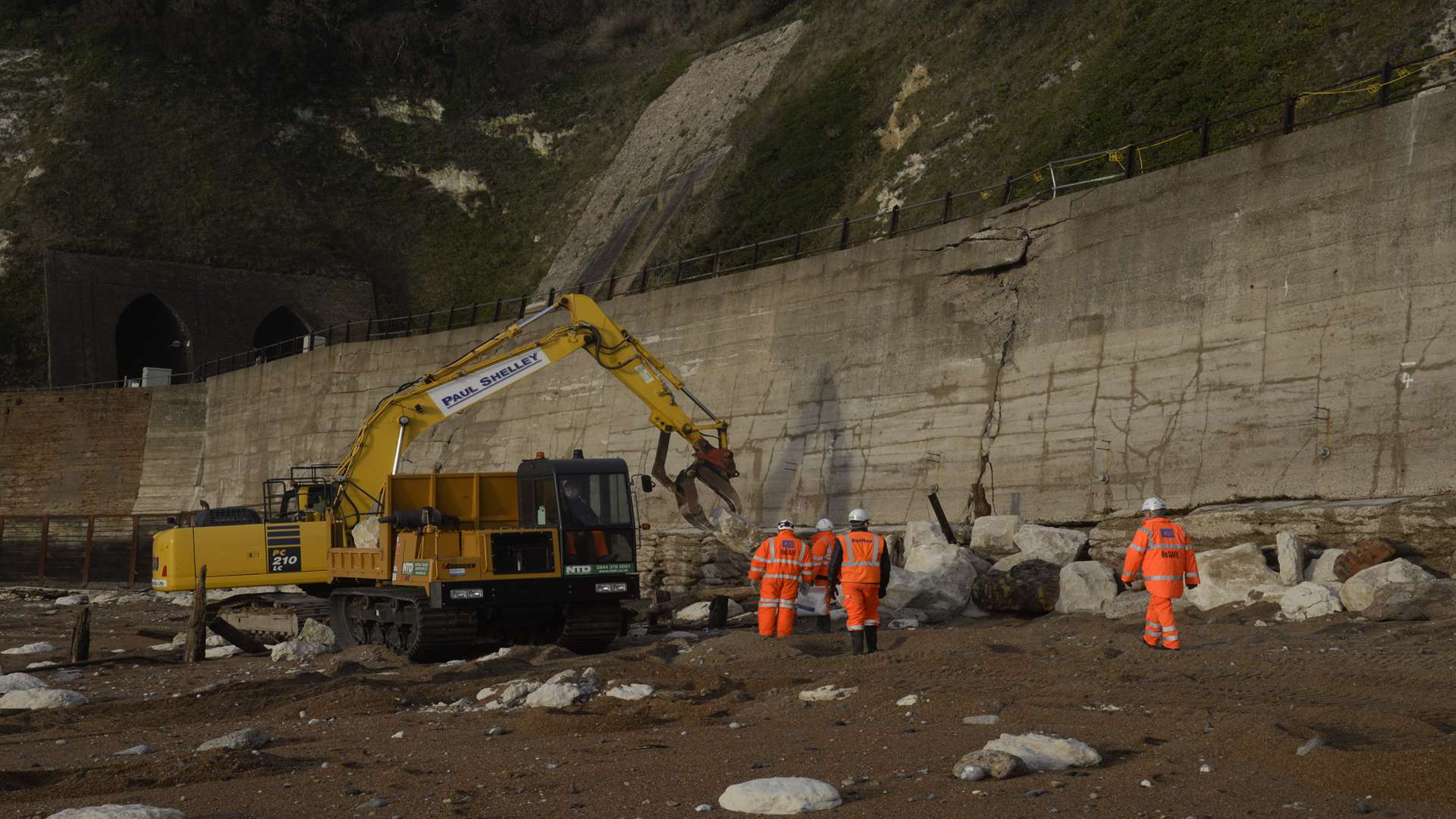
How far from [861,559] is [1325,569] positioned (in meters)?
5.46

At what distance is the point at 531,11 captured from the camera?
72.2m

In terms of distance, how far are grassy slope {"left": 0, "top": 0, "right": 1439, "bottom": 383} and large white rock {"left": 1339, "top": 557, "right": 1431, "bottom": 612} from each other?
42.7 ft

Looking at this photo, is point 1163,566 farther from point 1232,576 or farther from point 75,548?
point 75,548

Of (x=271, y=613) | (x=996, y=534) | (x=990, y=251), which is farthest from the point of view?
(x=990, y=251)

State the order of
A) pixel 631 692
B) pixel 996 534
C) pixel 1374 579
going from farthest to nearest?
pixel 996 534 < pixel 1374 579 < pixel 631 692

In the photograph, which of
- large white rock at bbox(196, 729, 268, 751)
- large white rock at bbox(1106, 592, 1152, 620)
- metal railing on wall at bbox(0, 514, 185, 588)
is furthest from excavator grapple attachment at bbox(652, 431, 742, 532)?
metal railing on wall at bbox(0, 514, 185, 588)

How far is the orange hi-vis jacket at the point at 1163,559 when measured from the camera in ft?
37.8

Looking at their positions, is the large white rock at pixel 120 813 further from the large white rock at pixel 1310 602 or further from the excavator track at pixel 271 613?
the excavator track at pixel 271 613

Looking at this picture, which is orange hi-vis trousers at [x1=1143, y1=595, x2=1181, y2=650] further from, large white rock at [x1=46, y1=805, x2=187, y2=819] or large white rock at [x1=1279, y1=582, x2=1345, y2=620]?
large white rock at [x1=46, y1=805, x2=187, y2=819]

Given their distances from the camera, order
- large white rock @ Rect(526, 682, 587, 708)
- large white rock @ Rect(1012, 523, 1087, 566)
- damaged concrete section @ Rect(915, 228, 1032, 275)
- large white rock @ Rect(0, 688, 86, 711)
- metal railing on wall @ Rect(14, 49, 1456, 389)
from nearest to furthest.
Answer: 1. large white rock @ Rect(526, 682, 587, 708)
2. large white rock @ Rect(0, 688, 86, 711)
3. large white rock @ Rect(1012, 523, 1087, 566)
4. metal railing on wall @ Rect(14, 49, 1456, 389)
5. damaged concrete section @ Rect(915, 228, 1032, 275)

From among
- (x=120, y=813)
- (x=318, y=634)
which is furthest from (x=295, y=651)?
(x=120, y=813)

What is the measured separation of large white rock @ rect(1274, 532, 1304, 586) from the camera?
1470 centimetres

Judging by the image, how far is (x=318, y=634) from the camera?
18328 mm

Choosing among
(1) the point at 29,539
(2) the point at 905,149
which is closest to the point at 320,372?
(1) the point at 29,539
